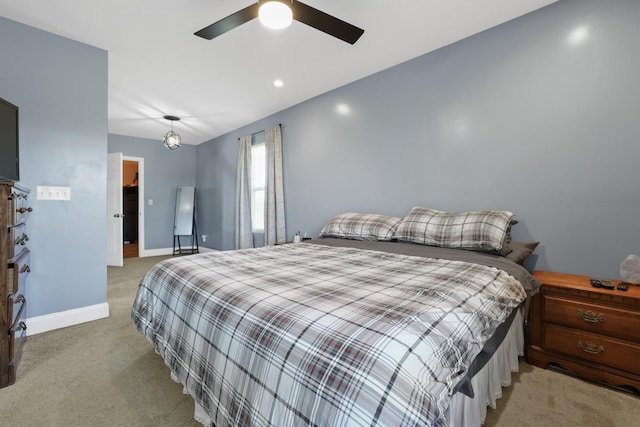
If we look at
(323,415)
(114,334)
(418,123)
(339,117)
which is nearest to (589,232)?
(418,123)

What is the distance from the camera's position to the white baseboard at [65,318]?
234cm

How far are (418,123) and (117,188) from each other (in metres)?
4.83

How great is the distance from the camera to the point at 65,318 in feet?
8.16

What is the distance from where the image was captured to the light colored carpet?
139cm

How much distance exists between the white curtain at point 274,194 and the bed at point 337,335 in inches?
89.6

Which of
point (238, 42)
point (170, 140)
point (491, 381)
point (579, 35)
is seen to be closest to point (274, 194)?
point (170, 140)

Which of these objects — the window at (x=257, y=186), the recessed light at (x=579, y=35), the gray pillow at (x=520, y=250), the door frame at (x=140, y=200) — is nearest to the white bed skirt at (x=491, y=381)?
the gray pillow at (x=520, y=250)

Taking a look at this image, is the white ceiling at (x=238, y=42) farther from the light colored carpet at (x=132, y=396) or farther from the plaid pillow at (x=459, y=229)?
the light colored carpet at (x=132, y=396)

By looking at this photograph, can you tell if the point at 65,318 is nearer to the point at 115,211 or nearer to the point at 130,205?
the point at 115,211

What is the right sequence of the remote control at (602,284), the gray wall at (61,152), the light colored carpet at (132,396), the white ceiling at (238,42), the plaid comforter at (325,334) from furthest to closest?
the gray wall at (61,152)
the white ceiling at (238,42)
the remote control at (602,284)
the light colored carpet at (132,396)
the plaid comforter at (325,334)

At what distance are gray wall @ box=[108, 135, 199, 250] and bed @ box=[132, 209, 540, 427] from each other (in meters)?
4.72

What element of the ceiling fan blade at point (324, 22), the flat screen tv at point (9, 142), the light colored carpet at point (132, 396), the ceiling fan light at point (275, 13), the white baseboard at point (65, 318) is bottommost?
the light colored carpet at point (132, 396)

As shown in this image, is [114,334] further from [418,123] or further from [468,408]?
[418,123]

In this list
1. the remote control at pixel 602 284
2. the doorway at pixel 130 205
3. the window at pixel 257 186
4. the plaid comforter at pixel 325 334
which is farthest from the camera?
the doorway at pixel 130 205
